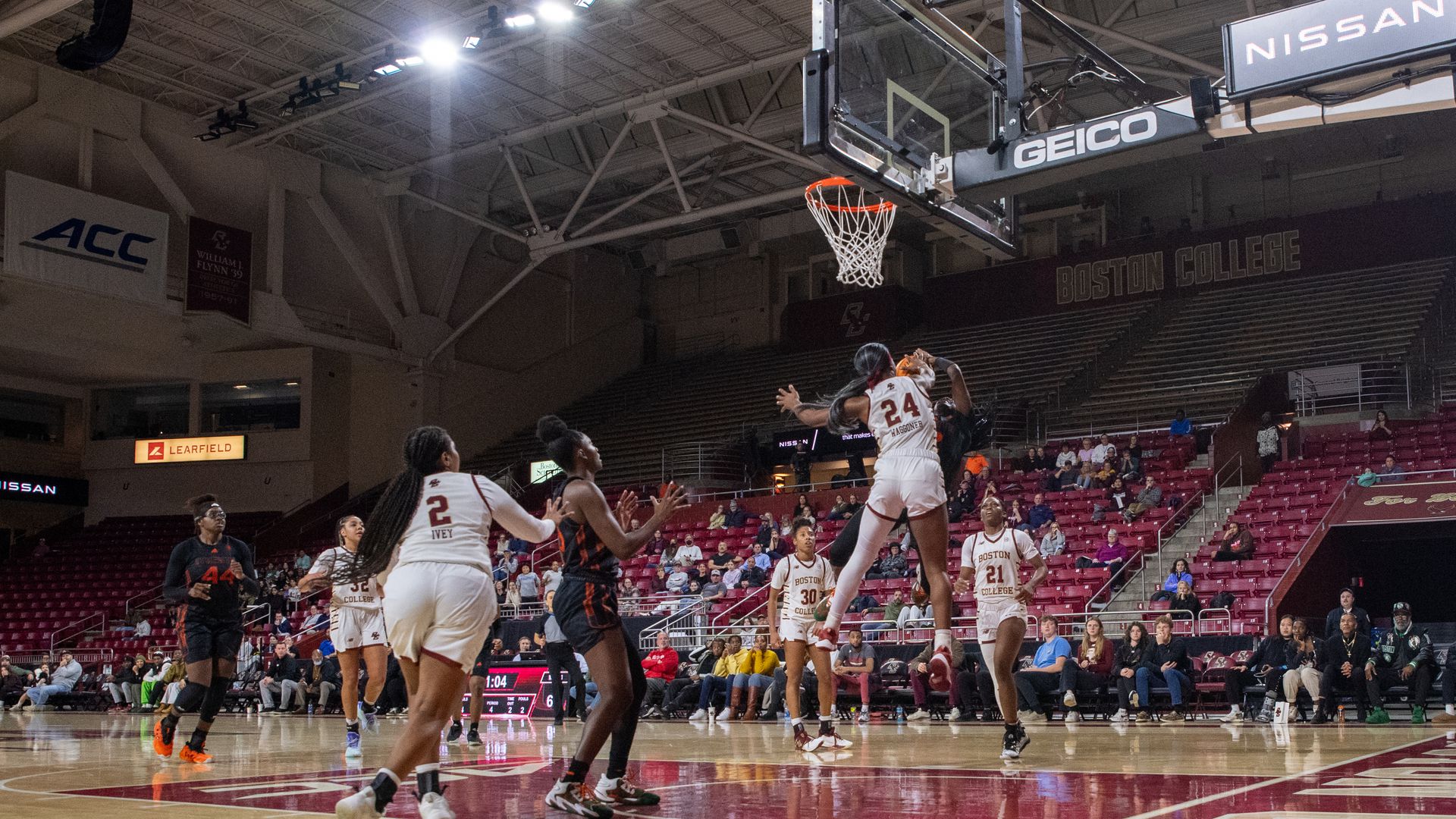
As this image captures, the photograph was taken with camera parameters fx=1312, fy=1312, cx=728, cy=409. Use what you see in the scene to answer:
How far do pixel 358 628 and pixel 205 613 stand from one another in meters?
1.62

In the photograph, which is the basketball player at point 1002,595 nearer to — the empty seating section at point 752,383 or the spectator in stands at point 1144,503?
the spectator in stands at point 1144,503

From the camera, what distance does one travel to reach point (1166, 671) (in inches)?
575

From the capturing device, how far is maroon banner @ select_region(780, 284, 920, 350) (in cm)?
3441

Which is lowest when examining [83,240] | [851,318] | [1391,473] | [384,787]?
[384,787]

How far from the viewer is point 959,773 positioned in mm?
7445

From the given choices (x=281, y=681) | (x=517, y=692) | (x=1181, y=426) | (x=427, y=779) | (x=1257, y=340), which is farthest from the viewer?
(x=1257, y=340)

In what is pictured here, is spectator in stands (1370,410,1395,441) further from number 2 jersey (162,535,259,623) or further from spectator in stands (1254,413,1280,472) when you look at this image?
number 2 jersey (162,535,259,623)

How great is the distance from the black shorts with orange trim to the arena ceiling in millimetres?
15491

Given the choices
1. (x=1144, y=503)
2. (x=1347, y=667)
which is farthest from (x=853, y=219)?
(x=1347, y=667)

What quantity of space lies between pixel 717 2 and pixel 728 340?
16.1m

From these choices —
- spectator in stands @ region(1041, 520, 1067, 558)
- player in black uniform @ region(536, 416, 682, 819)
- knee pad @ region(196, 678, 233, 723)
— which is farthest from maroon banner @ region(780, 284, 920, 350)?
player in black uniform @ region(536, 416, 682, 819)

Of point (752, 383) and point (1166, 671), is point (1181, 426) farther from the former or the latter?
point (752, 383)

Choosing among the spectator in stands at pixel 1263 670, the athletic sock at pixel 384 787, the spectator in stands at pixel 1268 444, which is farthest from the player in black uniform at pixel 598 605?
the spectator in stands at pixel 1268 444

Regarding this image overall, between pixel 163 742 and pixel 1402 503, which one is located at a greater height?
pixel 1402 503
